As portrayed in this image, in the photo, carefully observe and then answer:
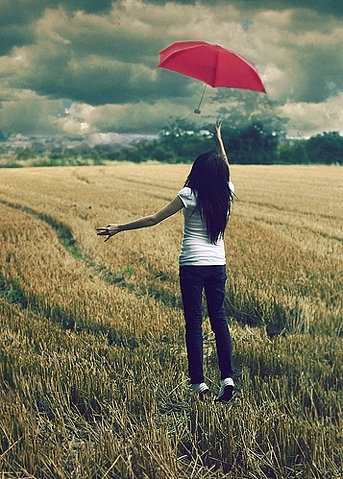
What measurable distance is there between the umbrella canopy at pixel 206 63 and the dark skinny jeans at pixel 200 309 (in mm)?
1250

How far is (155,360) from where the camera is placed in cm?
444

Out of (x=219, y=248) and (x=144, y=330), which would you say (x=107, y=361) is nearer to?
(x=144, y=330)

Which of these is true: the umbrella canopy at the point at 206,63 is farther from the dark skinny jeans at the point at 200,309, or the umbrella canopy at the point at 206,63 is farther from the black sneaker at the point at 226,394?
the black sneaker at the point at 226,394

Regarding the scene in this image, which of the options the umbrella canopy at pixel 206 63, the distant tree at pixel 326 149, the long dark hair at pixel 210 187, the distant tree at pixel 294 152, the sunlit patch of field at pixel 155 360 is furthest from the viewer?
the distant tree at pixel 326 149

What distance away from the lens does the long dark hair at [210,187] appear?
3682 mm

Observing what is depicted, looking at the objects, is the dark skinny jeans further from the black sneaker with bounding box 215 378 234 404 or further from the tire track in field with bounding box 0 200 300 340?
the tire track in field with bounding box 0 200 300 340

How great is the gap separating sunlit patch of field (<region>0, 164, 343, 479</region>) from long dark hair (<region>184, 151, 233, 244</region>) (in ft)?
3.24

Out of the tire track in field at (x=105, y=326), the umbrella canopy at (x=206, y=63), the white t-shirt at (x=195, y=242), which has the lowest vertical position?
the tire track in field at (x=105, y=326)

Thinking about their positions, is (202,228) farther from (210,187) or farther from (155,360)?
(155,360)

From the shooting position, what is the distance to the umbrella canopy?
4176 mm

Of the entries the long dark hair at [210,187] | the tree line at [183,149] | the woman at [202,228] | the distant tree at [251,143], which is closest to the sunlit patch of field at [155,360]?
the woman at [202,228]

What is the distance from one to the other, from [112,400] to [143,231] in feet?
20.5

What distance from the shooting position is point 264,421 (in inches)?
135

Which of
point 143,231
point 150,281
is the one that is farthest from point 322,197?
point 150,281
